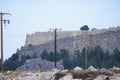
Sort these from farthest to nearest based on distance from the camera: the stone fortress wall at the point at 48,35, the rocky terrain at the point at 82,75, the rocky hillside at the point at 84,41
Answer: the stone fortress wall at the point at 48,35 → the rocky hillside at the point at 84,41 → the rocky terrain at the point at 82,75

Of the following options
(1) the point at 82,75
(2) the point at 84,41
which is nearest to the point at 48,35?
(2) the point at 84,41

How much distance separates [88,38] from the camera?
11706cm

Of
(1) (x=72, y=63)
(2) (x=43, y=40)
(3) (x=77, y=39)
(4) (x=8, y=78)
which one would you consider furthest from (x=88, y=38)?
(4) (x=8, y=78)

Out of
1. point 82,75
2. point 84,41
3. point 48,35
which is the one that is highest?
point 82,75

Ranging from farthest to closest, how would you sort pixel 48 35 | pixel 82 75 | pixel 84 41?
pixel 48 35 → pixel 84 41 → pixel 82 75

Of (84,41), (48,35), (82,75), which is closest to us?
(82,75)

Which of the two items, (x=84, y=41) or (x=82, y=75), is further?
(x=84, y=41)

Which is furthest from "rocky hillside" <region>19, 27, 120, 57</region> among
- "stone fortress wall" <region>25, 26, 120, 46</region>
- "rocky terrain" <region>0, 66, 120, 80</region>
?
"rocky terrain" <region>0, 66, 120, 80</region>

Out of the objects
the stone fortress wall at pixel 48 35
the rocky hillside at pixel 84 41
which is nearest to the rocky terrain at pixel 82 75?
the rocky hillside at pixel 84 41

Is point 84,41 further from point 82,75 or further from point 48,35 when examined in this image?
point 82,75

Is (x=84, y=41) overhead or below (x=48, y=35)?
below

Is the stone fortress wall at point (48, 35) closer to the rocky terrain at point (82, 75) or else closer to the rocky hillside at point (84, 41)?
the rocky hillside at point (84, 41)

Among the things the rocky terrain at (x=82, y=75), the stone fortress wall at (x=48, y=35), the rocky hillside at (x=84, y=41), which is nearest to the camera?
the rocky terrain at (x=82, y=75)

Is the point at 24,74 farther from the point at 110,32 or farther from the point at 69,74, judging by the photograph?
the point at 110,32
